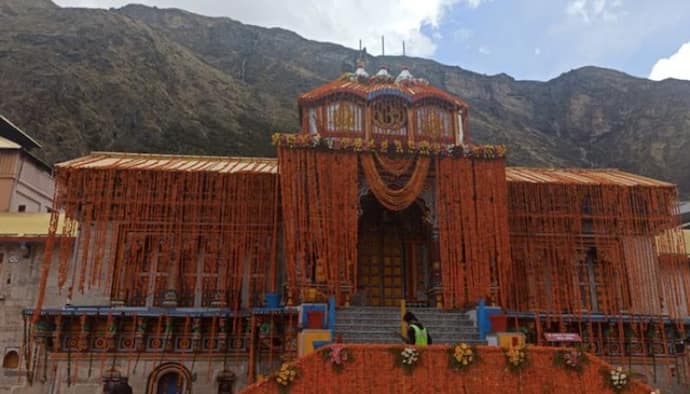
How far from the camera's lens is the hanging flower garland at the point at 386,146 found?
1427 centimetres

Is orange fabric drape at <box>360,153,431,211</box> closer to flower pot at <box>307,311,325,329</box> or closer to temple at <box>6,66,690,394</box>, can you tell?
temple at <box>6,66,690,394</box>

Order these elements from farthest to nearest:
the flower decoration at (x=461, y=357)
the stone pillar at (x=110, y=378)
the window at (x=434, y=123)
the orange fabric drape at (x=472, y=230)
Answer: the window at (x=434, y=123) → the orange fabric drape at (x=472, y=230) → the stone pillar at (x=110, y=378) → the flower decoration at (x=461, y=357)

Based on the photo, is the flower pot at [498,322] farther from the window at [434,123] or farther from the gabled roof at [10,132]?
the gabled roof at [10,132]

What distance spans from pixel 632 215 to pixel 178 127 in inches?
1653

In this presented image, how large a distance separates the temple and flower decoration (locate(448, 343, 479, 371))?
297cm

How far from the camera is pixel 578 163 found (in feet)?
190

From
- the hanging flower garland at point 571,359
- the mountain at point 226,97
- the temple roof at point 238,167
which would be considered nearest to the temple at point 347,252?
the temple roof at point 238,167

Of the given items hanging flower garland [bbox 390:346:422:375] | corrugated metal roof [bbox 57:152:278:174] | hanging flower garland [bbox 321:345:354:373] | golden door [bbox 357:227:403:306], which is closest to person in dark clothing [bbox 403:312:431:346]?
hanging flower garland [bbox 390:346:422:375]

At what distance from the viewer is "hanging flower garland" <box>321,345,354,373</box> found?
9.55 meters

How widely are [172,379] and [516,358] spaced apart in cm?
906

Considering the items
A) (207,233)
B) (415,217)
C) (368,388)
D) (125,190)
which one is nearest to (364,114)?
(415,217)

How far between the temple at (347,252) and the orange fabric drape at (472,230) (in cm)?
4

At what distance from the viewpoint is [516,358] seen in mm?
9844

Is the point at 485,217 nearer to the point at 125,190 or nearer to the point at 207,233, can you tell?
the point at 207,233
